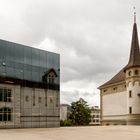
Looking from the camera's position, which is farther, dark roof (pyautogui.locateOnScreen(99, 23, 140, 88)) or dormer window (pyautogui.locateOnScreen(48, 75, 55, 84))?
dark roof (pyautogui.locateOnScreen(99, 23, 140, 88))

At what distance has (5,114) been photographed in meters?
43.0

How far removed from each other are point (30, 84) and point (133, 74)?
24.0 metres

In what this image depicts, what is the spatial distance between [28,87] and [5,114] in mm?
5404

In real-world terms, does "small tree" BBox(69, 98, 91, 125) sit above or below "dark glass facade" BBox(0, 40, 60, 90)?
below

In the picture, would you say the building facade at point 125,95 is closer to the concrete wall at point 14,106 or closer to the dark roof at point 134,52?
the dark roof at point 134,52

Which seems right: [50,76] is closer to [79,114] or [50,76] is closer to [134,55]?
[134,55]

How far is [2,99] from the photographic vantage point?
42.9 metres

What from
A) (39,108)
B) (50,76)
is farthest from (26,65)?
(39,108)

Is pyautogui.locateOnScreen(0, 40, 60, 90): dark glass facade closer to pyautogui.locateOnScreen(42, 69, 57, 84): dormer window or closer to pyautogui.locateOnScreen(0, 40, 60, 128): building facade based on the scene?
pyautogui.locateOnScreen(0, 40, 60, 128): building facade

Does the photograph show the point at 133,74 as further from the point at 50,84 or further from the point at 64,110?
the point at 64,110

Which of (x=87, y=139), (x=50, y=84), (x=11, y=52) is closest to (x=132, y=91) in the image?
(x=50, y=84)

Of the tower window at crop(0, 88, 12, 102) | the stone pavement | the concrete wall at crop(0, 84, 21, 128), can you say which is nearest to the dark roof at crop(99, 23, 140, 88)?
the concrete wall at crop(0, 84, 21, 128)

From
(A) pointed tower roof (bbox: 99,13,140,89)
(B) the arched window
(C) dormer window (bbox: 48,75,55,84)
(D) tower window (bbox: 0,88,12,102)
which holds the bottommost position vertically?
(B) the arched window

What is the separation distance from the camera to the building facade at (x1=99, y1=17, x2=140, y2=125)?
61.3 metres
